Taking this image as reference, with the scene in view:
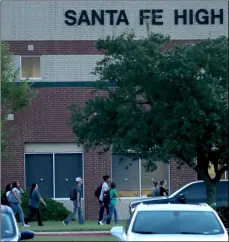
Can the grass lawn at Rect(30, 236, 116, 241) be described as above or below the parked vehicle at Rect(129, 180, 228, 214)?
below

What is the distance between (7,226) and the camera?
14258 mm

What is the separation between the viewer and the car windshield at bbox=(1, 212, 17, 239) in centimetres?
1389

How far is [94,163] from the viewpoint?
35750 mm

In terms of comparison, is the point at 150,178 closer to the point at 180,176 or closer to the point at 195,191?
the point at 180,176

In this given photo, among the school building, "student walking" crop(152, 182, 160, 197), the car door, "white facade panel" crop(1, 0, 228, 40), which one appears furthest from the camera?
"white facade panel" crop(1, 0, 228, 40)

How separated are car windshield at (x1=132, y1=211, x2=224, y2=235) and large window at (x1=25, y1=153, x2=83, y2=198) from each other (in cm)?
2144

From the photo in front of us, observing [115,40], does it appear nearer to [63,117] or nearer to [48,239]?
[48,239]

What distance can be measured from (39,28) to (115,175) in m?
7.50

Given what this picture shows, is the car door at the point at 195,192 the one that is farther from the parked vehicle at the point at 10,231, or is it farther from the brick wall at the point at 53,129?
the parked vehicle at the point at 10,231

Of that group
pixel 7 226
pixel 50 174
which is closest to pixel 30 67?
pixel 50 174

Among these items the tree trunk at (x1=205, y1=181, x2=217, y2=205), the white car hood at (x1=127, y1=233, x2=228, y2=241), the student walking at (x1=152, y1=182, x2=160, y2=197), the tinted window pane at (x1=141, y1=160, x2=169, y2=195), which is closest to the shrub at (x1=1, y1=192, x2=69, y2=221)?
the student walking at (x1=152, y1=182, x2=160, y2=197)

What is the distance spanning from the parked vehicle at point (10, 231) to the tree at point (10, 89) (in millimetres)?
17546

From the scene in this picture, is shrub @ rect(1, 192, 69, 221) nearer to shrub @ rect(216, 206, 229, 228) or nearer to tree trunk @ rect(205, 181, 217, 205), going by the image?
shrub @ rect(216, 206, 229, 228)

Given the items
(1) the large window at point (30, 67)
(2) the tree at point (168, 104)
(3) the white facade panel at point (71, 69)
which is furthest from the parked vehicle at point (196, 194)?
(1) the large window at point (30, 67)
